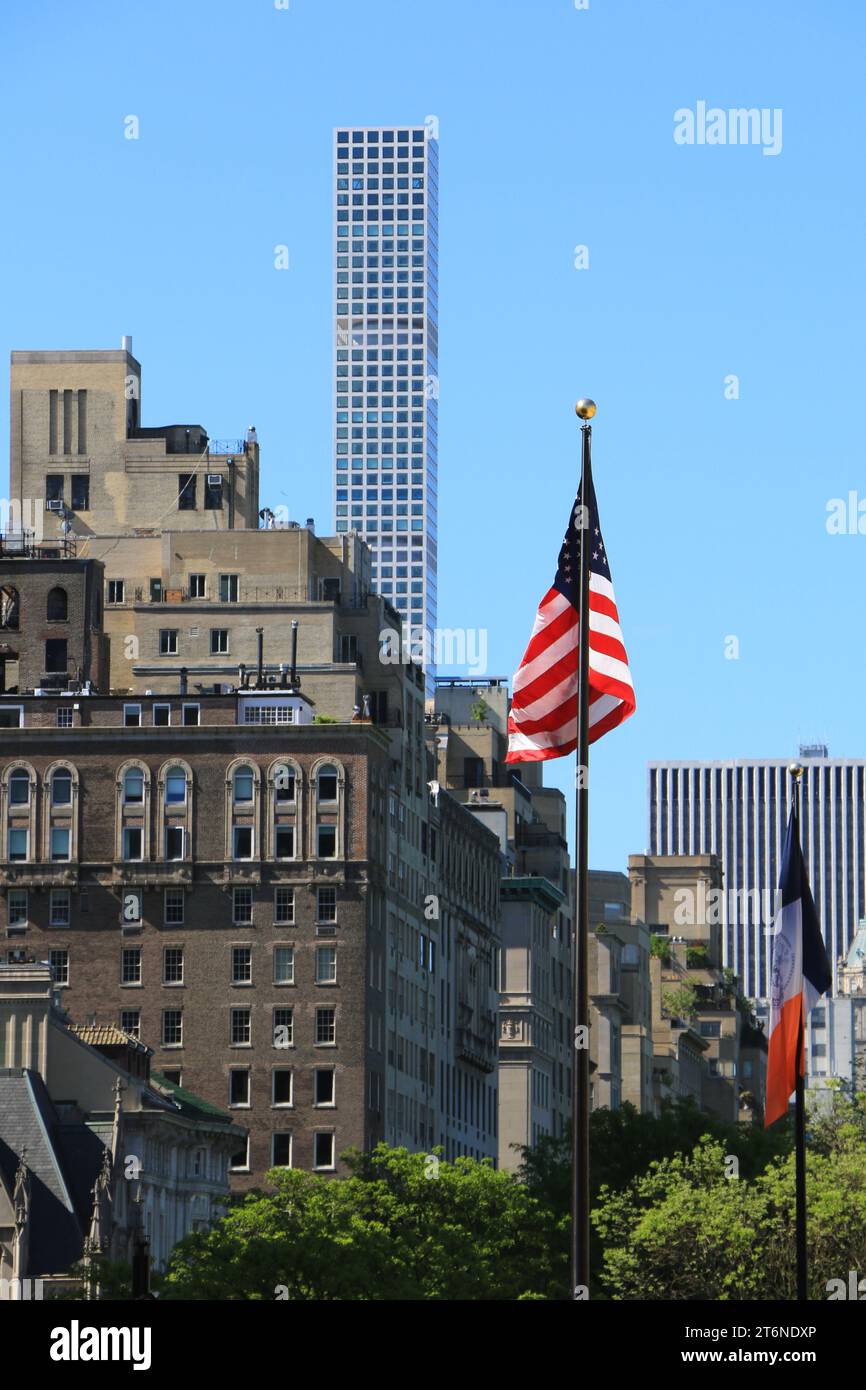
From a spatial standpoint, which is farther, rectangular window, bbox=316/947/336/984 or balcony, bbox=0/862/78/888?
balcony, bbox=0/862/78/888

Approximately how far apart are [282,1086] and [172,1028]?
6516 mm

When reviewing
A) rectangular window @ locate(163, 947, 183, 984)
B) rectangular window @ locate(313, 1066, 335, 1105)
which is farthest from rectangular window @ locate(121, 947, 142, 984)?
rectangular window @ locate(313, 1066, 335, 1105)

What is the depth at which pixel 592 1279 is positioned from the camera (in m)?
127

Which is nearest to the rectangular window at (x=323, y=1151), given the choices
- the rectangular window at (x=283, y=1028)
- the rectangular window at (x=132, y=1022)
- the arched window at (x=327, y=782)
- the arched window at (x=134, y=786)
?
the rectangular window at (x=283, y=1028)

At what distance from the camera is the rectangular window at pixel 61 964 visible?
566 ft

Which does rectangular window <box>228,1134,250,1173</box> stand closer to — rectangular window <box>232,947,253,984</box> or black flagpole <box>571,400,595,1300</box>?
rectangular window <box>232,947,253,984</box>

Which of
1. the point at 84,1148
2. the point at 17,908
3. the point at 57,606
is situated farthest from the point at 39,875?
the point at 84,1148

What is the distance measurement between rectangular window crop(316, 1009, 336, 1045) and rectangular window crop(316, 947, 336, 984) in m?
1.64

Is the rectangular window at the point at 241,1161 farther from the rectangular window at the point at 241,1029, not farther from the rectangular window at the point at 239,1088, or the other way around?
Answer: the rectangular window at the point at 241,1029

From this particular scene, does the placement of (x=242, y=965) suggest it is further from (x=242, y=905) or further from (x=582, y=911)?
(x=582, y=911)

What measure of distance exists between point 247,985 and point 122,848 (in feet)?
34.4

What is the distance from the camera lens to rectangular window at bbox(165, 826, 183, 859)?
17662cm
